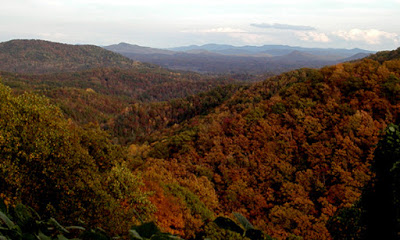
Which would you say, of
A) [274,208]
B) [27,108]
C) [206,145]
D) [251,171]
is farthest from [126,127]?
[27,108]

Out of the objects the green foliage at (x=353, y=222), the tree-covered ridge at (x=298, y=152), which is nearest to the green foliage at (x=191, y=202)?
the tree-covered ridge at (x=298, y=152)

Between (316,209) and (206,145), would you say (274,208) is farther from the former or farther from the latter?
(206,145)

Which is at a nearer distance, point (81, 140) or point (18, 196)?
point (18, 196)

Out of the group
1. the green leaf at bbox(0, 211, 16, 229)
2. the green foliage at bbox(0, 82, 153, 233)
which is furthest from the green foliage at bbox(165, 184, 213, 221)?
the green leaf at bbox(0, 211, 16, 229)

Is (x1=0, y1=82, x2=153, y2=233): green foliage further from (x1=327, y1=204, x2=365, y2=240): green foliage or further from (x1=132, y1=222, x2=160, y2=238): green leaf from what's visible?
(x1=132, y1=222, x2=160, y2=238): green leaf

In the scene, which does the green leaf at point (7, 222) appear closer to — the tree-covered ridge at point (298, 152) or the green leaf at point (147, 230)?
the green leaf at point (147, 230)

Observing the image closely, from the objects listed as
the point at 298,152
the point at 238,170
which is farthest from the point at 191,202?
the point at 298,152
